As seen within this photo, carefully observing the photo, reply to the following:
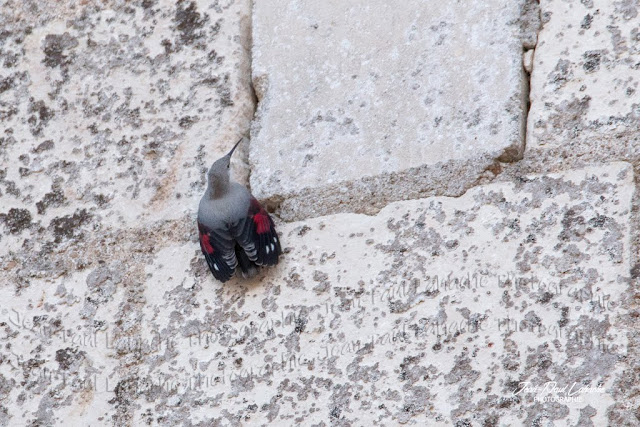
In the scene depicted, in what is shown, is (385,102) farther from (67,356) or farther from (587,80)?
(67,356)

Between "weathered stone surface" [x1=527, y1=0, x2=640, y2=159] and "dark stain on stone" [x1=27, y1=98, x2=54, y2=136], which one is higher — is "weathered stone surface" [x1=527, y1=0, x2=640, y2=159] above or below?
above

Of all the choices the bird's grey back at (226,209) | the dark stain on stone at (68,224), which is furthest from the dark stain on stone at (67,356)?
the bird's grey back at (226,209)

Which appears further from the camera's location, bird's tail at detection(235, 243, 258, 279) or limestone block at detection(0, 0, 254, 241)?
limestone block at detection(0, 0, 254, 241)

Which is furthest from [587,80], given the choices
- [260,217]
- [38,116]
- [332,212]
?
[38,116]

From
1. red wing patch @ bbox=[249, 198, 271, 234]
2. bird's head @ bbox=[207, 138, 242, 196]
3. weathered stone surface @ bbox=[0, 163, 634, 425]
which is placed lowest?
weathered stone surface @ bbox=[0, 163, 634, 425]

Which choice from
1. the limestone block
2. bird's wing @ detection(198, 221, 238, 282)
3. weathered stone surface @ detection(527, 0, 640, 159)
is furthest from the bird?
weathered stone surface @ detection(527, 0, 640, 159)

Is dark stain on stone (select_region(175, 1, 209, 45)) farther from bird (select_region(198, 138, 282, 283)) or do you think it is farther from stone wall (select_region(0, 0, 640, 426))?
bird (select_region(198, 138, 282, 283))

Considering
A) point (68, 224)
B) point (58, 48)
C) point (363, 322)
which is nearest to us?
point (363, 322)

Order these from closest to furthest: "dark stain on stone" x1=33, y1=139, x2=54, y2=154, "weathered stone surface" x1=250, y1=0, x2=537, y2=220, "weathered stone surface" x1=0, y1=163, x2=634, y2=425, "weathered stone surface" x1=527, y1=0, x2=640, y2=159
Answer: "weathered stone surface" x1=0, y1=163, x2=634, y2=425
"weathered stone surface" x1=527, y1=0, x2=640, y2=159
"weathered stone surface" x1=250, y1=0, x2=537, y2=220
"dark stain on stone" x1=33, y1=139, x2=54, y2=154
